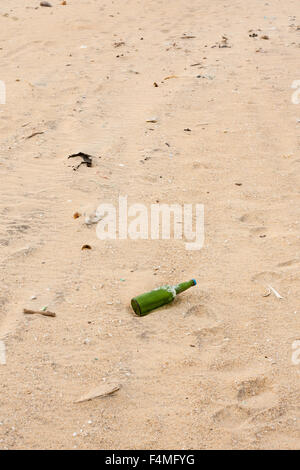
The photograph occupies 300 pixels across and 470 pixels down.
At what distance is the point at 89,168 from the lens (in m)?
3.65

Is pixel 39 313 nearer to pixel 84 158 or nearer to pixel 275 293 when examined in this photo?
pixel 275 293

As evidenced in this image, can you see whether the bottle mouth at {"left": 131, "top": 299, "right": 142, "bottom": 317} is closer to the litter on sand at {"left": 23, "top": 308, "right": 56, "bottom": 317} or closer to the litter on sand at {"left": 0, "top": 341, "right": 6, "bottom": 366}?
the litter on sand at {"left": 23, "top": 308, "right": 56, "bottom": 317}

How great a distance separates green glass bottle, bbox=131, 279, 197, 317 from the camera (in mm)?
2340

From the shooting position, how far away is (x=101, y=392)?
194cm

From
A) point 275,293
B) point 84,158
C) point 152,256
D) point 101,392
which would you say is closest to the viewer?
point 101,392

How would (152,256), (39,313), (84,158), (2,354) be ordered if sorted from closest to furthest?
(2,354), (39,313), (152,256), (84,158)

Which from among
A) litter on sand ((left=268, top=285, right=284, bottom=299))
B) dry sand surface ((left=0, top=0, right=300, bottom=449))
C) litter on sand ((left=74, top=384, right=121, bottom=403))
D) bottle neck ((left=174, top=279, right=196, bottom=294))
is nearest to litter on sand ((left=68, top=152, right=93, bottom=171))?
dry sand surface ((left=0, top=0, right=300, bottom=449))

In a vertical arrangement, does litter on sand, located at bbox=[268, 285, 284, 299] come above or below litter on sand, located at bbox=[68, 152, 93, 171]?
below

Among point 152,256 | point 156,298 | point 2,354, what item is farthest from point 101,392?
point 152,256

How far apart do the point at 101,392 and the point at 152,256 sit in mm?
960

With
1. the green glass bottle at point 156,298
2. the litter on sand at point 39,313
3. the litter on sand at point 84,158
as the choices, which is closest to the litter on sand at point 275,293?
the green glass bottle at point 156,298

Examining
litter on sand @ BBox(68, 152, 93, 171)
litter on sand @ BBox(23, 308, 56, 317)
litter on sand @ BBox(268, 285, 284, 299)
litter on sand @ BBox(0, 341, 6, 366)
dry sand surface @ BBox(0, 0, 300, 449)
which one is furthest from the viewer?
litter on sand @ BBox(68, 152, 93, 171)

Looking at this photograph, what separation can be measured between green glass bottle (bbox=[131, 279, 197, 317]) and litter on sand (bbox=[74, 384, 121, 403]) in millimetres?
441

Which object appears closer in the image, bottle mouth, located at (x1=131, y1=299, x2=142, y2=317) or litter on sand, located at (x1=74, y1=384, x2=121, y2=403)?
litter on sand, located at (x1=74, y1=384, x2=121, y2=403)
